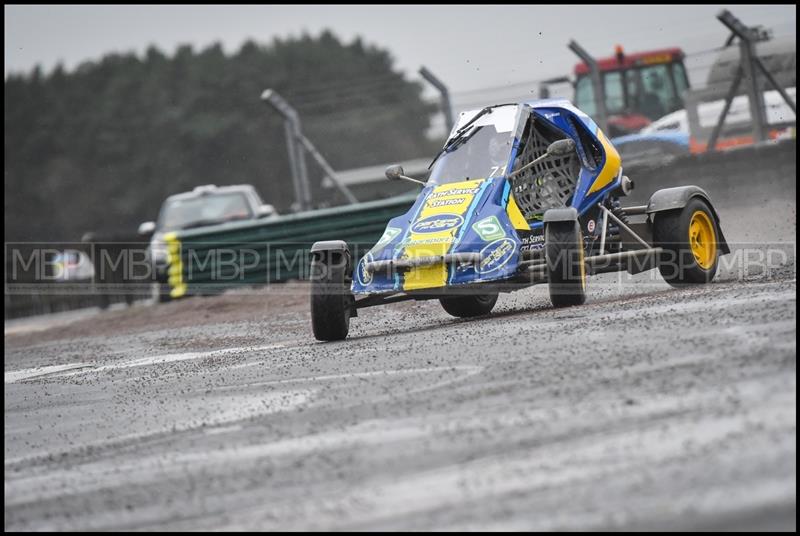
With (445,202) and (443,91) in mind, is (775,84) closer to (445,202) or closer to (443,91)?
(443,91)

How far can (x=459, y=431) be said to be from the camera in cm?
530

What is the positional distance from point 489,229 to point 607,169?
5.32 ft

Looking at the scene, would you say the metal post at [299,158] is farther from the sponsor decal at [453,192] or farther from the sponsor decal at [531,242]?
the sponsor decal at [531,242]

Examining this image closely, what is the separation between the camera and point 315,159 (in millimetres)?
20594

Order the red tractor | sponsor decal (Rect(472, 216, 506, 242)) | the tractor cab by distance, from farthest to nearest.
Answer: the tractor cab < the red tractor < sponsor decal (Rect(472, 216, 506, 242))

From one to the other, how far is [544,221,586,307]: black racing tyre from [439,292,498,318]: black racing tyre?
1.80 m

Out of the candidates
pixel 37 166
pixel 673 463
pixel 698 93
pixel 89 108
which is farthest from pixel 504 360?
pixel 89 108

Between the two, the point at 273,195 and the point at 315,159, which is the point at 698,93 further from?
the point at 273,195

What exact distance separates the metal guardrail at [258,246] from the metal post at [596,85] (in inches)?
118

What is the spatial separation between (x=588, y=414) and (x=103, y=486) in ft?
6.44

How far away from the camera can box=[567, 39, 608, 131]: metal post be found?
18.9 meters

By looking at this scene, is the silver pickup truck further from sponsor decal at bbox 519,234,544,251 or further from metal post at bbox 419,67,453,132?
sponsor decal at bbox 519,234,544,251

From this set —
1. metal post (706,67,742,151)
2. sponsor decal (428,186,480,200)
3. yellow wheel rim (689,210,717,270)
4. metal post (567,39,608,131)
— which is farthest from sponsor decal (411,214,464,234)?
metal post (706,67,742,151)

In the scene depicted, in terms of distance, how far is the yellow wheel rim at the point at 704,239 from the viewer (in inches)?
411
